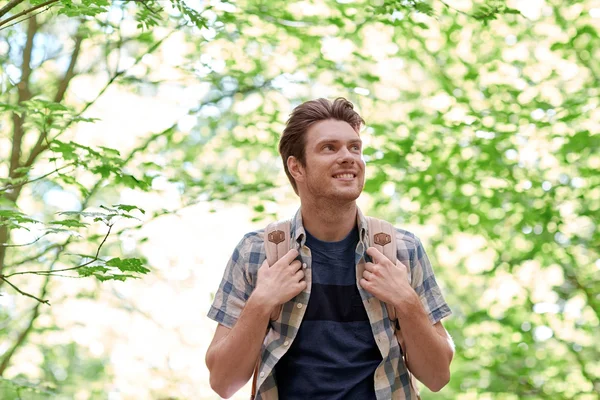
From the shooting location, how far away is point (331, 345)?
89.5 inches

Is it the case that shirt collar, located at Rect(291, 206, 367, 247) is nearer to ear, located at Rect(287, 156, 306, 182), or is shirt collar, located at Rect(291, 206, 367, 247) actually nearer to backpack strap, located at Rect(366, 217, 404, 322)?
backpack strap, located at Rect(366, 217, 404, 322)

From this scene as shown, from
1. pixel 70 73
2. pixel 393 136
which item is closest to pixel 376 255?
pixel 393 136

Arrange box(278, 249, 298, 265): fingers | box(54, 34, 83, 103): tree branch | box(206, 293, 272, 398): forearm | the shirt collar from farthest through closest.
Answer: box(54, 34, 83, 103): tree branch → the shirt collar → box(278, 249, 298, 265): fingers → box(206, 293, 272, 398): forearm

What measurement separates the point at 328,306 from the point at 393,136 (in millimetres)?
3715

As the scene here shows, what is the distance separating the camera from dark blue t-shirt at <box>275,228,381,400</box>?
7.30ft

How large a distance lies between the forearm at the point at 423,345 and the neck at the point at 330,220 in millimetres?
358

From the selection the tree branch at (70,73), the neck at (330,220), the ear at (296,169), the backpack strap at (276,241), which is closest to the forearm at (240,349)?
the backpack strap at (276,241)

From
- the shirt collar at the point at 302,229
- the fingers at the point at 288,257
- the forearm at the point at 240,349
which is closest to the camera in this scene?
the forearm at the point at 240,349

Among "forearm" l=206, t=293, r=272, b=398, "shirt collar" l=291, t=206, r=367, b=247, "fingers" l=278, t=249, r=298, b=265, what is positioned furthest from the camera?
"shirt collar" l=291, t=206, r=367, b=247

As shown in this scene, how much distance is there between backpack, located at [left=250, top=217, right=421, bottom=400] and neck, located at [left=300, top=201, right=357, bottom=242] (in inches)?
2.6

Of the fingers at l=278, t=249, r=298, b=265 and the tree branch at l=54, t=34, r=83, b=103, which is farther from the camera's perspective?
the tree branch at l=54, t=34, r=83, b=103

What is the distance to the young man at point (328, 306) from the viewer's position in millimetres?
2221

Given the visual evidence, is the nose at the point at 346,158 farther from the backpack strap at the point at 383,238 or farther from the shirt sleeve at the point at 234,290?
the shirt sleeve at the point at 234,290

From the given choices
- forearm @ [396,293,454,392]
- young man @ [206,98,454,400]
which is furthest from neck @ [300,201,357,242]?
forearm @ [396,293,454,392]
